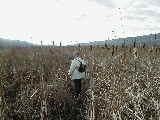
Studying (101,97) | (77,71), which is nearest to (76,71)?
(77,71)

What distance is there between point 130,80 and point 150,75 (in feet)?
3.03

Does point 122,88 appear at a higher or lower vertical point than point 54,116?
higher

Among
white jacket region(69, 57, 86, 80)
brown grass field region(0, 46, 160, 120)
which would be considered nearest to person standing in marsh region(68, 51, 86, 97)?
white jacket region(69, 57, 86, 80)

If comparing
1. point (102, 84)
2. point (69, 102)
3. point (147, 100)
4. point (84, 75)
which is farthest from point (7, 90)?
point (147, 100)

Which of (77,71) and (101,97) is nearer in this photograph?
(101,97)

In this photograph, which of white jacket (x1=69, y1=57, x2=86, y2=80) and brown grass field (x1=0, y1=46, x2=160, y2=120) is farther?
white jacket (x1=69, y1=57, x2=86, y2=80)

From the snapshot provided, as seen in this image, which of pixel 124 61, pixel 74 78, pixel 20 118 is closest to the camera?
pixel 124 61

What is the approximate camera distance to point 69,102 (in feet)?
27.2

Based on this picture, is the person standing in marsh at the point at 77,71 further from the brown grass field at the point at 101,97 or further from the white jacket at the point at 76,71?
the brown grass field at the point at 101,97

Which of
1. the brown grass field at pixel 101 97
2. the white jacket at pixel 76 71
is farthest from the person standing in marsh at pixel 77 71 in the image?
the brown grass field at pixel 101 97

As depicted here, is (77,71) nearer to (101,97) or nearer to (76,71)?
(76,71)

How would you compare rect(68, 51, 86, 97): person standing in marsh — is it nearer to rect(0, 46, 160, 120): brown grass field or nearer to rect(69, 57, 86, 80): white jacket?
rect(69, 57, 86, 80): white jacket

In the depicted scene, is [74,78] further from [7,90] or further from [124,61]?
[124,61]

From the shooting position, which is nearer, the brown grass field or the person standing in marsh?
the brown grass field
